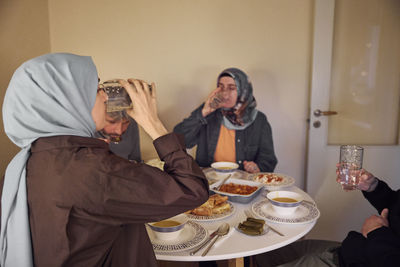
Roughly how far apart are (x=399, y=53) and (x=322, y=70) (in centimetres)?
61

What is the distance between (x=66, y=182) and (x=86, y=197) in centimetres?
6

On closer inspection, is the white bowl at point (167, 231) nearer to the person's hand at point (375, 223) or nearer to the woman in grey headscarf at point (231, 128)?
the person's hand at point (375, 223)

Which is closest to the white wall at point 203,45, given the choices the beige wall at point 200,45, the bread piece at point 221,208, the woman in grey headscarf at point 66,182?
the beige wall at point 200,45

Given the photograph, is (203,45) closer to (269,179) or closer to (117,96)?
(269,179)

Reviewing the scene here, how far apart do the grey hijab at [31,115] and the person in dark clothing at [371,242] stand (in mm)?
1004

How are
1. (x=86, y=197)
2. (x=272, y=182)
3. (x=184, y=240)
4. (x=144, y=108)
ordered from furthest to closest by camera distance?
(x=272, y=182), (x=184, y=240), (x=144, y=108), (x=86, y=197)

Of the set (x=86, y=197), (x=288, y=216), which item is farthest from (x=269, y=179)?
(x=86, y=197)

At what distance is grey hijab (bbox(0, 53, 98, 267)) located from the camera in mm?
757

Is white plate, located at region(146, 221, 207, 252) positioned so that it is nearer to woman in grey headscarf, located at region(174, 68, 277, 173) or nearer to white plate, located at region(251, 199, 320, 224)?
white plate, located at region(251, 199, 320, 224)

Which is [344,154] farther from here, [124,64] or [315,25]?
[124,64]

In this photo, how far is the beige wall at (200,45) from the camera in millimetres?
2529

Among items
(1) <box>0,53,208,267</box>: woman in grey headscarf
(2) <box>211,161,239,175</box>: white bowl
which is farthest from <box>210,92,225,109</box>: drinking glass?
(1) <box>0,53,208,267</box>: woman in grey headscarf

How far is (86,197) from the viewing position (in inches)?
27.7

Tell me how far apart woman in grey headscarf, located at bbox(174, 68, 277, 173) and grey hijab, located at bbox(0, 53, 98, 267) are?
1.30 meters
